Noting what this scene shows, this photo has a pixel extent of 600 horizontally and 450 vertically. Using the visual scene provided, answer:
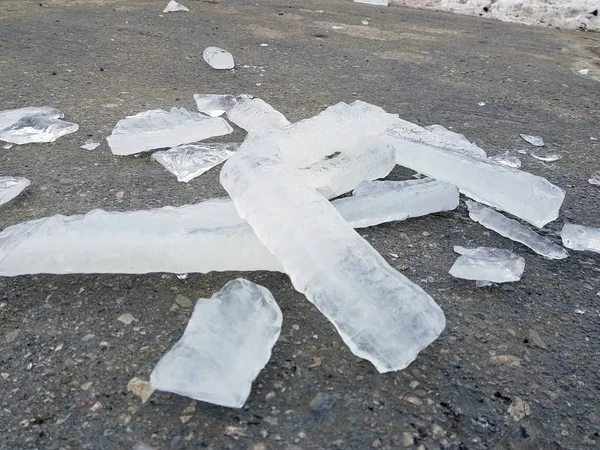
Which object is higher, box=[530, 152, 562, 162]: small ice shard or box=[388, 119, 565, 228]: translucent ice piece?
box=[388, 119, 565, 228]: translucent ice piece

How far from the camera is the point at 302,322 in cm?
140

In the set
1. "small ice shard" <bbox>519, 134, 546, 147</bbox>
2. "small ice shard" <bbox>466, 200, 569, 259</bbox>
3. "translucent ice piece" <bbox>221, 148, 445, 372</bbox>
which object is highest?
"translucent ice piece" <bbox>221, 148, 445, 372</bbox>

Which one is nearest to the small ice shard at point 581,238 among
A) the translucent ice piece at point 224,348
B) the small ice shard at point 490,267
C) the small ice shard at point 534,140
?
the small ice shard at point 490,267

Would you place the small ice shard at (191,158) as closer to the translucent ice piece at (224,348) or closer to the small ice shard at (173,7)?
the translucent ice piece at (224,348)

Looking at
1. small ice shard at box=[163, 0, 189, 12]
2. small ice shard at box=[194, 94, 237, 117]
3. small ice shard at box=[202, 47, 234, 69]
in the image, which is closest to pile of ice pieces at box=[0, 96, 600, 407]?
small ice shard at box=[194, 94, 237, 117]

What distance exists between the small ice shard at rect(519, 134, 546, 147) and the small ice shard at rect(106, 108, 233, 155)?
1.31 metres

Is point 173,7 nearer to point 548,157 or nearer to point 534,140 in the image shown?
point 534,140

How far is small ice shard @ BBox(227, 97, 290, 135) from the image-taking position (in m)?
2.38

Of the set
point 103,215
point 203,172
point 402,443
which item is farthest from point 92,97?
point 402,443

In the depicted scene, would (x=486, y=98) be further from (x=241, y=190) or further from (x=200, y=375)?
(x=200, y=375)

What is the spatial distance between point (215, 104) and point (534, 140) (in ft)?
4.74

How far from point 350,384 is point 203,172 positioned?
114 cm

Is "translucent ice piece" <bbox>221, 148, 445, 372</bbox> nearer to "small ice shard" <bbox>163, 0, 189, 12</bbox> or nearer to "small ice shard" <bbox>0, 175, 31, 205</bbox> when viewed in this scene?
"small ice shard" <bbox>0, 175, 31, 205</bbox>

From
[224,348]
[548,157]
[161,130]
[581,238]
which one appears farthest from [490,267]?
[161,130]
